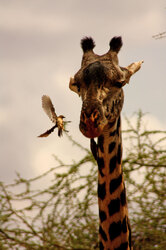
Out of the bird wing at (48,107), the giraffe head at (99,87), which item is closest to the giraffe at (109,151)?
the giraffe head at (99,87)

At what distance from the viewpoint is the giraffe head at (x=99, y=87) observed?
10.8 feet

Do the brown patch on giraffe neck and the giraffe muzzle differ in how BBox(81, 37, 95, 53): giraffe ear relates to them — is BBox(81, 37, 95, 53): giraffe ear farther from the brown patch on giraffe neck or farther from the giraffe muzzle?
the giraffe muzzle

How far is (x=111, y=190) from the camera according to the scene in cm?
380

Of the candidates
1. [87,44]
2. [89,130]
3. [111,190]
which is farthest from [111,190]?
[87,44]

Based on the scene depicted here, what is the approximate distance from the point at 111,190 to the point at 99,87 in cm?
83

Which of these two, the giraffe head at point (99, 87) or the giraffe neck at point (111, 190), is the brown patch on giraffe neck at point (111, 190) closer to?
the giraffe neck at point (111, 190)

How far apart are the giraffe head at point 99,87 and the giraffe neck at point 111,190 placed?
0.46 ft

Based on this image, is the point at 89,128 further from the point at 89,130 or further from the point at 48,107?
the point at 48,107

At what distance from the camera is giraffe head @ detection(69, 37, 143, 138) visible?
10.8ft

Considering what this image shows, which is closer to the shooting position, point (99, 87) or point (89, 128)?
point (89, 128)

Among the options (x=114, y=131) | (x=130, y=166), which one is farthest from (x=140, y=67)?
(x=130, y=166)

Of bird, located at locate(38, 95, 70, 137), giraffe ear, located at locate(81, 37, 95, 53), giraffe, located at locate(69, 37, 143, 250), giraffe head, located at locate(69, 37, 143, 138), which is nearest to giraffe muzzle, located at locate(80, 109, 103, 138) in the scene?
giraffe head, located at locate(69, 37, 143, 138)

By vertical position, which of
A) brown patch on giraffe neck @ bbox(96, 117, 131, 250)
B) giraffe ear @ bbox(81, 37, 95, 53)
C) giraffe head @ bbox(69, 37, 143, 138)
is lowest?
brown patch on giraffe neck @ bbox(96, 117, 131, 250)

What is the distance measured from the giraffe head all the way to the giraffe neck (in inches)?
5.6
